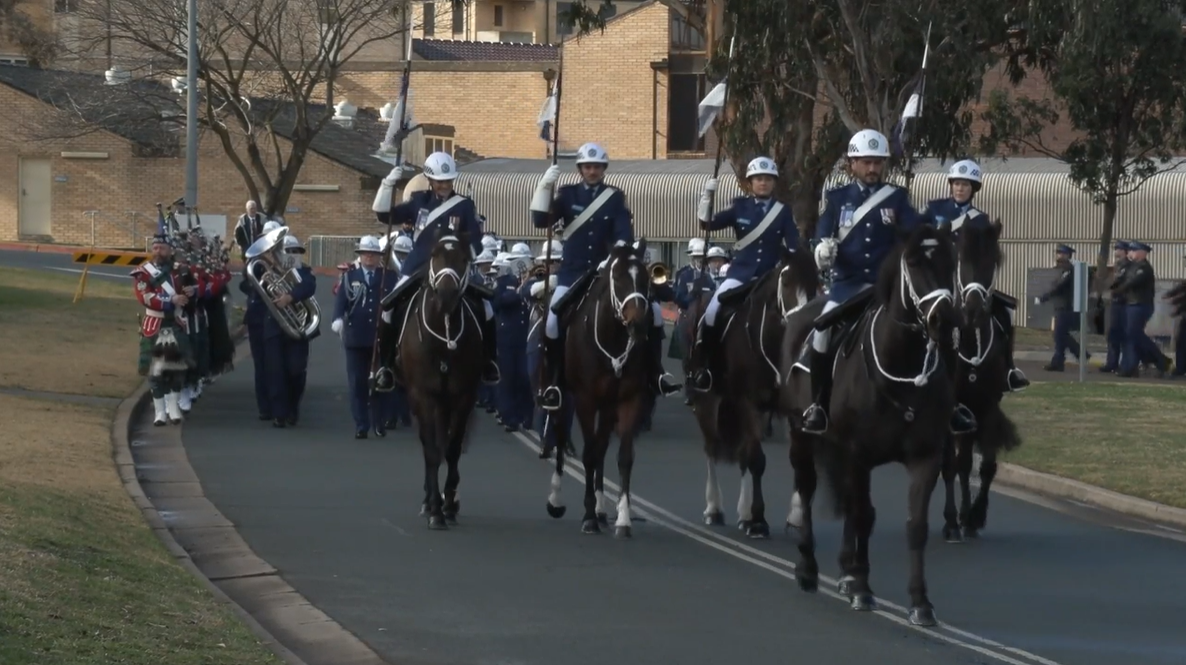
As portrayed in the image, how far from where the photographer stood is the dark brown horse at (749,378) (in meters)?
12.8

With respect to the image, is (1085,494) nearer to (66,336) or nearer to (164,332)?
(164,332)

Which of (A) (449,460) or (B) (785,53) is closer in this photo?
(A) (449,460)

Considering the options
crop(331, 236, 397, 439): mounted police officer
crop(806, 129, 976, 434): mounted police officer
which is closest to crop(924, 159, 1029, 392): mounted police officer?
crop(806, 129, 976, 434): mounted police officer

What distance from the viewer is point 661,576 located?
11.3m

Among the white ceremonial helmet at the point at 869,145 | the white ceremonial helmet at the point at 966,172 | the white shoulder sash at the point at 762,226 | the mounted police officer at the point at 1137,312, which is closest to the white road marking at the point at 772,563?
the white shoulder sash at the point at 762,226

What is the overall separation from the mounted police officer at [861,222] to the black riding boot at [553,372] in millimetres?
2610

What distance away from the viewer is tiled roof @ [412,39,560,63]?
7881 cm

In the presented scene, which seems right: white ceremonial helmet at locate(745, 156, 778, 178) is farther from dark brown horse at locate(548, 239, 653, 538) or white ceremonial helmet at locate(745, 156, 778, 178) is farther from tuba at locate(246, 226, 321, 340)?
tuba at locate(246, 226, 321, 340)

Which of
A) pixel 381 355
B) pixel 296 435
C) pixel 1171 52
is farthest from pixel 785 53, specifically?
pixel 381 355

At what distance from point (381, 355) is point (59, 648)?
6818 mm

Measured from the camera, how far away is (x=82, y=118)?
162 ft

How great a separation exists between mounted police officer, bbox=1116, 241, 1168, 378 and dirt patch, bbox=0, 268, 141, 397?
15.0 meters

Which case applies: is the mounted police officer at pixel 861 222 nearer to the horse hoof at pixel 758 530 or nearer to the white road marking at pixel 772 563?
the white road marking at pixel 772 563

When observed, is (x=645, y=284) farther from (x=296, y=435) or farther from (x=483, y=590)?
(x=296, y=435)
